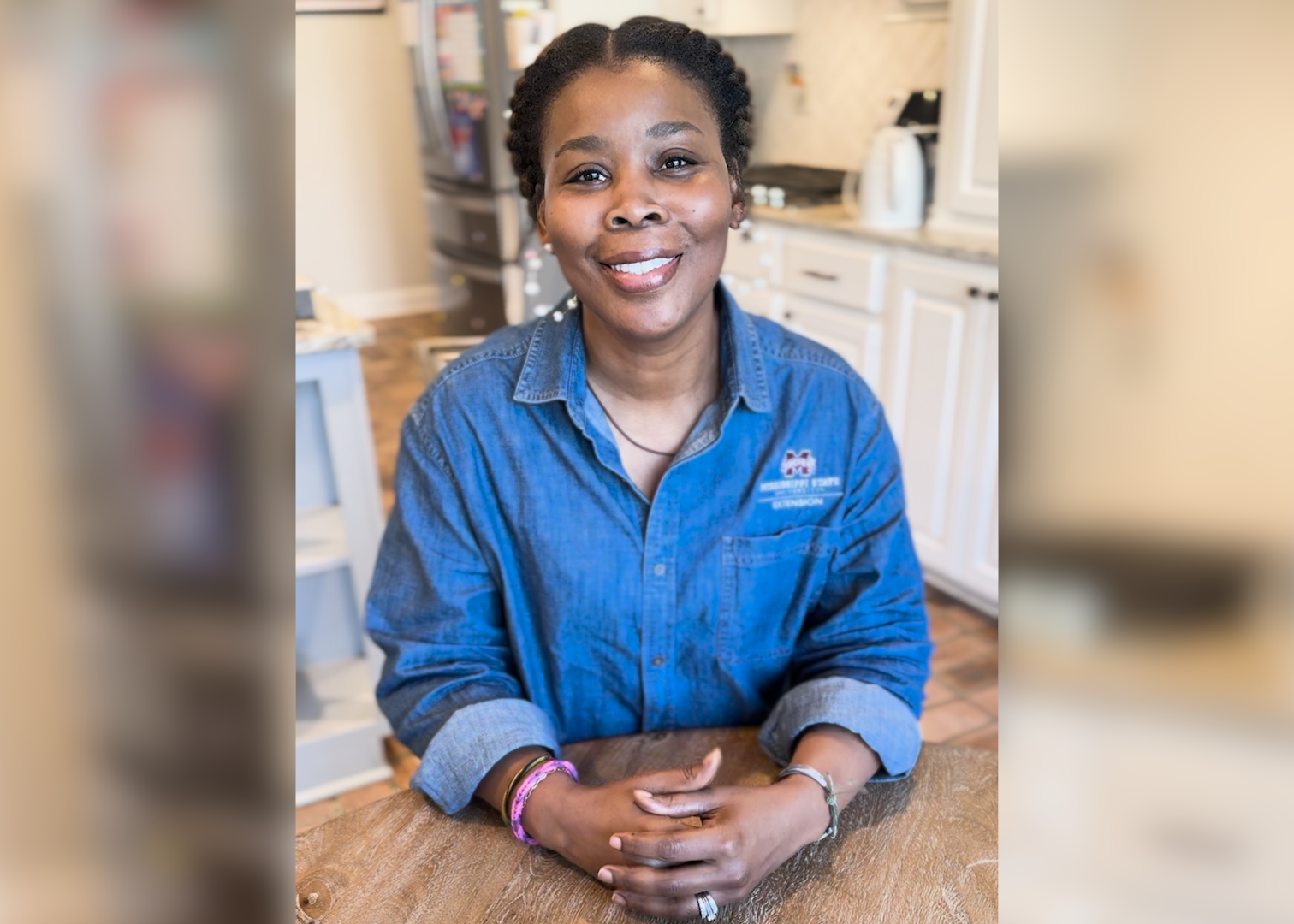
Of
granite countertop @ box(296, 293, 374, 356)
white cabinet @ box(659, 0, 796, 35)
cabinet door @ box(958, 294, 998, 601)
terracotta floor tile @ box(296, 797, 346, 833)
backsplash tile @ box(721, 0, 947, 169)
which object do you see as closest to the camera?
granite countertop @ box(296, 293, 374, 356)

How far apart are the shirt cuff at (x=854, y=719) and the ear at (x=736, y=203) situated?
492 mm

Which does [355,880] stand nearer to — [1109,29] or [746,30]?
[1109,29]

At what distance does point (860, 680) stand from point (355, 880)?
0.49m

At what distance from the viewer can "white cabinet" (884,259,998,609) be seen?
7.48ft

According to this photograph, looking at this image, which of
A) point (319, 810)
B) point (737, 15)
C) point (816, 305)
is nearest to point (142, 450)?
point (319, 810)

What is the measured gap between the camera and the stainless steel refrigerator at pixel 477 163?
2.96m

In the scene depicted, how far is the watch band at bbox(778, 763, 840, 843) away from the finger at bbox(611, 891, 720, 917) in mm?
128

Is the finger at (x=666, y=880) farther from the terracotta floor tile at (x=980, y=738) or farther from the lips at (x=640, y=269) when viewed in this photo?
the terracotta floor tile at (x=980, y=738)

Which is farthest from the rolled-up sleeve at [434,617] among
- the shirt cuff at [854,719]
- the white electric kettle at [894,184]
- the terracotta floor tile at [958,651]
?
the white electric kettle at [894,184]

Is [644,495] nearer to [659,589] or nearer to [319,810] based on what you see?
[659,589]

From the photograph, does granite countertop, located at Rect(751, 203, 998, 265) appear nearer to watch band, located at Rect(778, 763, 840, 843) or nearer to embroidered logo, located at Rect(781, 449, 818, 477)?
embroidered logo, located at Rect(781, 449, 818, 477)

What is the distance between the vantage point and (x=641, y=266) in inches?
35.9

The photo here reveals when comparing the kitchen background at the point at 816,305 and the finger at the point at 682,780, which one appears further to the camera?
the kitchen background at the point at 816,305

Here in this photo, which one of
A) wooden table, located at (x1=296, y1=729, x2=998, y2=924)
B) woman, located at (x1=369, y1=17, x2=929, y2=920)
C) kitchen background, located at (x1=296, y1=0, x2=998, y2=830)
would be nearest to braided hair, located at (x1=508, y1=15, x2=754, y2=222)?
woman, located at (x1=369, y1=17, x2=929, y2=920)
